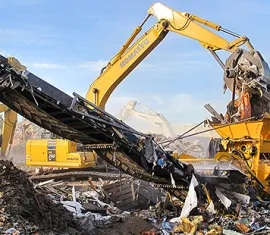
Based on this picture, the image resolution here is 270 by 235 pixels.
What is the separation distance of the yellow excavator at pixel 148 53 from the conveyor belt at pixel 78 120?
2240mm

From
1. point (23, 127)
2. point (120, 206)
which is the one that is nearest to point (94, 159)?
point (120, 206)

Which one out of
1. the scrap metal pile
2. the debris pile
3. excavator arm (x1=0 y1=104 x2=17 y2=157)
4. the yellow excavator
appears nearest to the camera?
the debris pile

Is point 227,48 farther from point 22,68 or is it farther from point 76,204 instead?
point 22,68

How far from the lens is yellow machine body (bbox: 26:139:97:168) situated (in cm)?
1265

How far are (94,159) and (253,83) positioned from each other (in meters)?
6.06

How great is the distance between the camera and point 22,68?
5383 millimetres

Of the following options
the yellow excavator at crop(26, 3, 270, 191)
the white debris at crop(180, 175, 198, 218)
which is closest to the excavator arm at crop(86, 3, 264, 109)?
the yellow excavator at crop(26, 3, 270, 191)

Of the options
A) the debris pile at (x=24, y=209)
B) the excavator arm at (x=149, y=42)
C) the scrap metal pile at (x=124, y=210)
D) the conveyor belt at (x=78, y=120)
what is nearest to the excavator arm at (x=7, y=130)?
the excavator arm at (x=149, y=42)

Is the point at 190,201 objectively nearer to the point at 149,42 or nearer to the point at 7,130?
the point at 149,42

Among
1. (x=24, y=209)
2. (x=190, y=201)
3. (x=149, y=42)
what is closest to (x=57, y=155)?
(x=149, y=42)

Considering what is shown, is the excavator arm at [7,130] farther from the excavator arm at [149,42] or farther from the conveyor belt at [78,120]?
the conveyor belt at [78,120]

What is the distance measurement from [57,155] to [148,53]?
438 centimetres

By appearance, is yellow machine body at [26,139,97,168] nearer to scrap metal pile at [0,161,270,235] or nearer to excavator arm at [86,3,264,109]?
excavator arm at [86,3,264,109]

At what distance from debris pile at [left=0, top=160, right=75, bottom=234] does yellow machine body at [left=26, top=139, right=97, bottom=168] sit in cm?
644
